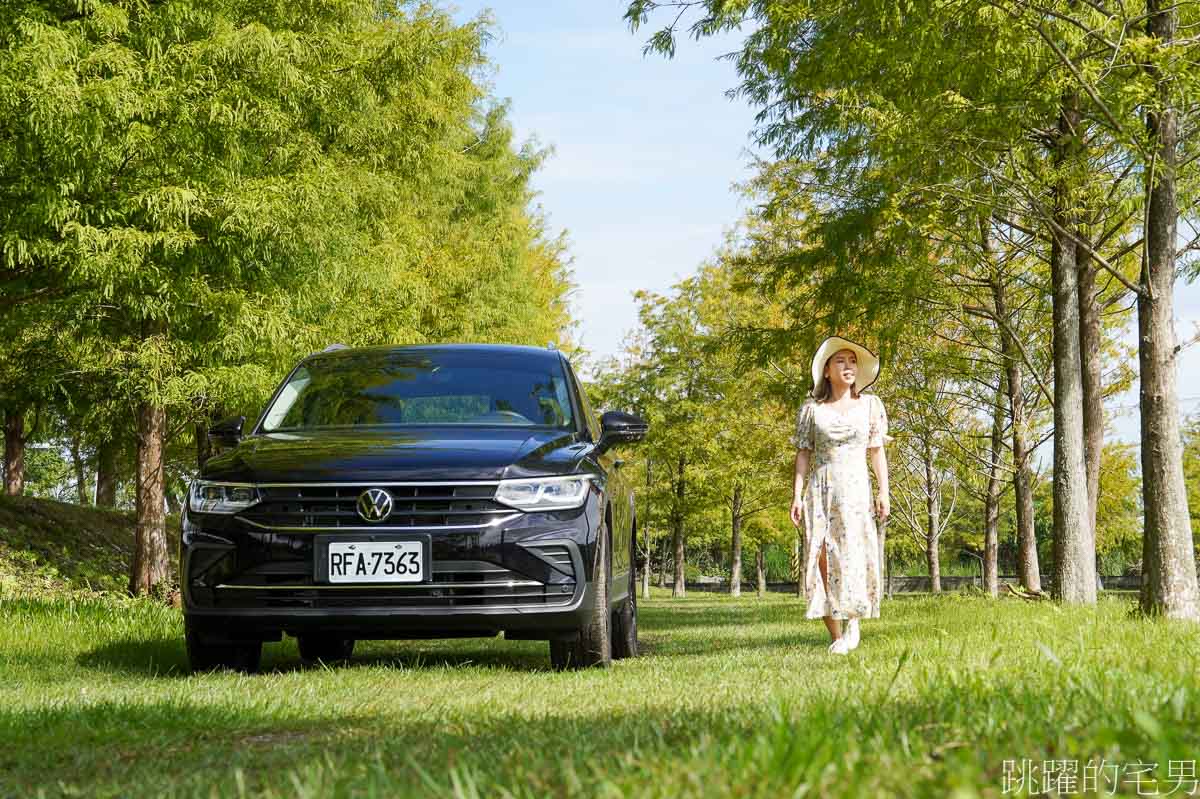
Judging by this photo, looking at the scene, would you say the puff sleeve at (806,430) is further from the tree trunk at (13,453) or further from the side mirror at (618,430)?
the tree trunk at (13,453)

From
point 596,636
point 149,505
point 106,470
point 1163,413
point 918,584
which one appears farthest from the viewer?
point 918,584

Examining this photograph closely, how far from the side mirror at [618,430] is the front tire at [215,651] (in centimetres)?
234

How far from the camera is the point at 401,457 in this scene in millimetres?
6457

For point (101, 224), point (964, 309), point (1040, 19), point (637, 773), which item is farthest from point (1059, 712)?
point (964, 309)

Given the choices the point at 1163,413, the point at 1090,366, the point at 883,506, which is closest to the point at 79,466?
the point at 1090,366

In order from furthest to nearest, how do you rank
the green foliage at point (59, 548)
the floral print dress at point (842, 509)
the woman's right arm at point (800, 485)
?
1. the green foliage at point (59, 548)
2. the woman's right arm at point (800, 485)
3. the floral print dress at point (842, 509)

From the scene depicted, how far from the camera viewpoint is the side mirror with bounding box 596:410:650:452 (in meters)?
7.52

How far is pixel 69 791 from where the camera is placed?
10.4 ft

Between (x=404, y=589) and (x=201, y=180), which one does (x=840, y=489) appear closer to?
(x=404, y=589)

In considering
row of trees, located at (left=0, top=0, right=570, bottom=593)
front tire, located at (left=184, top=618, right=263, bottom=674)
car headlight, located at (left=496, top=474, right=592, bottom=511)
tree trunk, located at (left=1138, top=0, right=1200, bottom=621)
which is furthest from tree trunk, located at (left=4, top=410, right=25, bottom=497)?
tree trunk, located at (left=1138, top=0, right=1200, bottom=621)

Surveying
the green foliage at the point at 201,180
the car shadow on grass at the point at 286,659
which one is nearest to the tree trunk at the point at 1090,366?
the car shadow on grass at the point at 286,659

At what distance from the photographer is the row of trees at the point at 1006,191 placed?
367 inches

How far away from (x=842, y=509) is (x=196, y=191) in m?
6.60

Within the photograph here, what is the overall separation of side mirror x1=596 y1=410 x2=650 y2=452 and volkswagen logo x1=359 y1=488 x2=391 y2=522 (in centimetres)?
164
